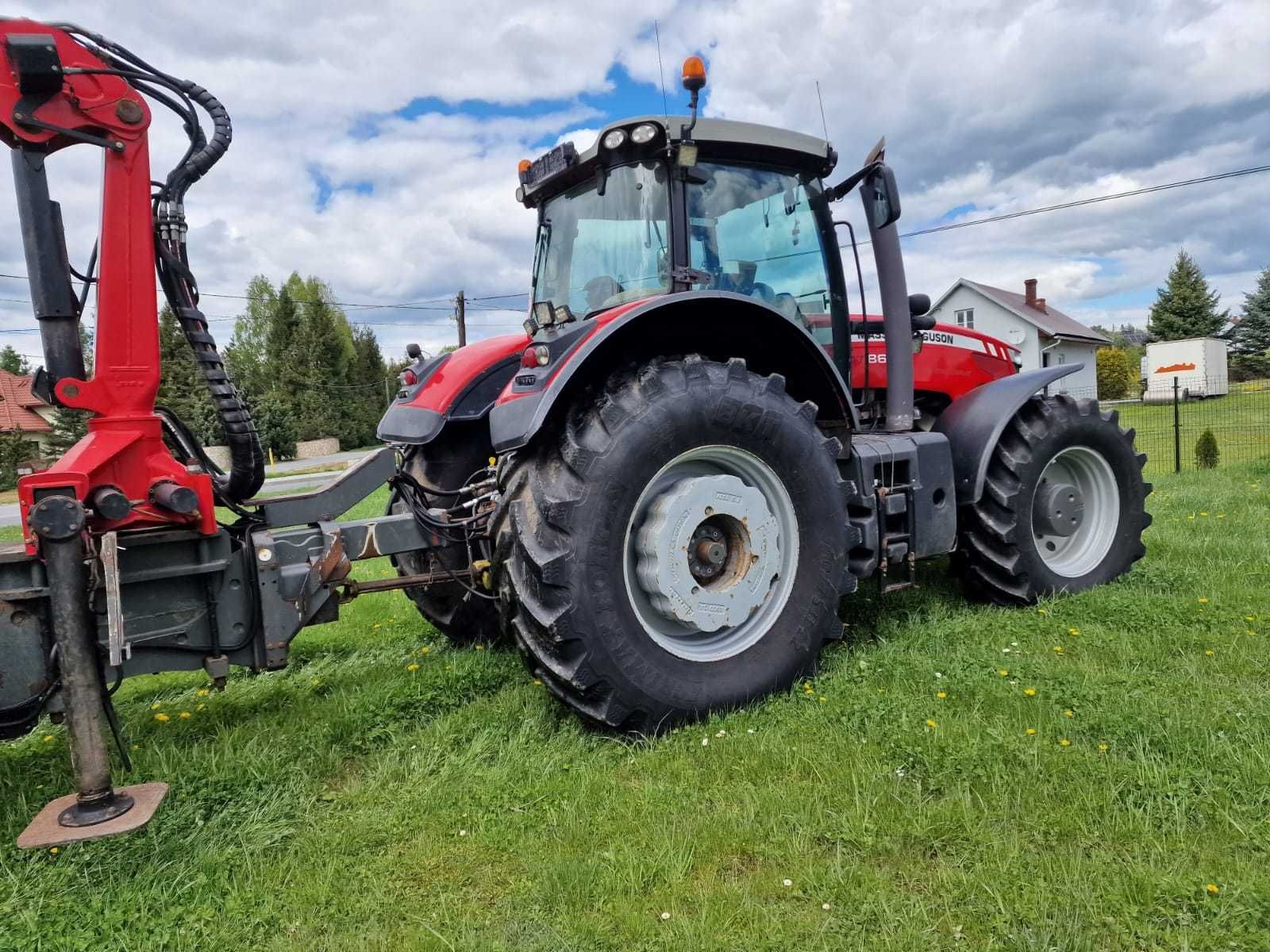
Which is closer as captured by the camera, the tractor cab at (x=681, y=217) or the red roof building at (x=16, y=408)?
the tractor cab at (x=681, y=217)

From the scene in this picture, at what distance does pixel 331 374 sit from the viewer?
43.8 metres

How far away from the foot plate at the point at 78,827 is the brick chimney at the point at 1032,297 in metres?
44.6

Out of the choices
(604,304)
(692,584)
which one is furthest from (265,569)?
(604,304)

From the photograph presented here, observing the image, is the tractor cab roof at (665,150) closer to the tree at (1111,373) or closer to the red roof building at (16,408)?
the red roof building at (16,408)

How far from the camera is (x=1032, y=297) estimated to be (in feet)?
134

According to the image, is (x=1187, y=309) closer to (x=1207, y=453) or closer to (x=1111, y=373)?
(x=1111, y=373)

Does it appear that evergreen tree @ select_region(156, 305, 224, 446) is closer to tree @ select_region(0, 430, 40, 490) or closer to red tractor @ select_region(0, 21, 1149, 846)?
tree @ select_region(0, 430, 40, 490)

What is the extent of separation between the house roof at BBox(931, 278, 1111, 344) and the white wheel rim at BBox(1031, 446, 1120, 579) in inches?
1369

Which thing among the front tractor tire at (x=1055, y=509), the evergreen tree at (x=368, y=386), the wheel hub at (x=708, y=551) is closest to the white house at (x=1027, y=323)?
the evergreen tree at (x=368, y=386)

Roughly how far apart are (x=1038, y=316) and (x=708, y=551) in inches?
1667

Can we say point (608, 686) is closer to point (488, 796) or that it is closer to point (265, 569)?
point (488, 796)

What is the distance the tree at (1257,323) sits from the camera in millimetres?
40594

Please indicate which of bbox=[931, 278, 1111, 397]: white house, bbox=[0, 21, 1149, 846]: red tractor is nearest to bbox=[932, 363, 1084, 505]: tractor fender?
bbox=[0, 21, 1149, 846]: red tractor

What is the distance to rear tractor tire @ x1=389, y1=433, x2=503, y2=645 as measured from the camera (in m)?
3.83
